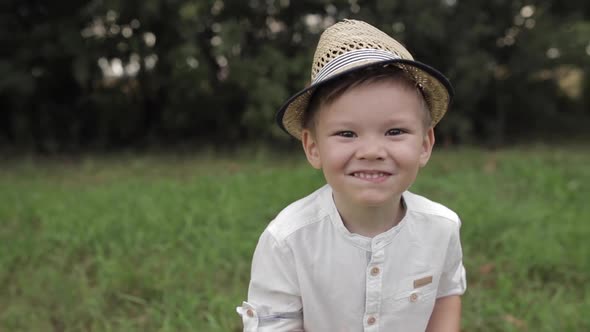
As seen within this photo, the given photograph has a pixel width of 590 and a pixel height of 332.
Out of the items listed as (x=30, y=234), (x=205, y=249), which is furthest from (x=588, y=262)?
(x=30, y=234)

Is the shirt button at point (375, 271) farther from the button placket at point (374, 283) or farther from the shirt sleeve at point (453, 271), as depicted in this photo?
the shirt sleeve at point (453, 271)

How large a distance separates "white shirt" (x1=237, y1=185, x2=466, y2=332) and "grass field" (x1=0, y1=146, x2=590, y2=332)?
0.92m

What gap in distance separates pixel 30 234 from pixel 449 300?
261 cm

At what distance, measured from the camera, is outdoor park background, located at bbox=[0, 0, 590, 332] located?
2857 millimetres

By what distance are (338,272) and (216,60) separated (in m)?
4.90

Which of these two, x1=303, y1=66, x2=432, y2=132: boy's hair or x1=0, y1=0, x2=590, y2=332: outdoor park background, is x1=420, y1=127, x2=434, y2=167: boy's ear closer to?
x1=303, y1=66, x2=432, y2=132: boy's hair

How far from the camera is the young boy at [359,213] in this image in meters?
1.50

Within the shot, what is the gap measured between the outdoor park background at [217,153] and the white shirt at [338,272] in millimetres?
955

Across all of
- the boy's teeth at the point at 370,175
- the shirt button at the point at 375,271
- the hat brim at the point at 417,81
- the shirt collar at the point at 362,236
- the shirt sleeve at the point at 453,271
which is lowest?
the shirt sleeve at the point at 453,271

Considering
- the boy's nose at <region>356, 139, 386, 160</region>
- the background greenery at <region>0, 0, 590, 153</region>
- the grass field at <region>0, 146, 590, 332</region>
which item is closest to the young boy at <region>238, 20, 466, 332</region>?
the boy's nose at <region>356, 139, 386, 160</region>

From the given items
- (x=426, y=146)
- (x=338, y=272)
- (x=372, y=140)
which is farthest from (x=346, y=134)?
(x=338, y=272)

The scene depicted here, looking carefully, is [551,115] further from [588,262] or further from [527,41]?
[588,262]

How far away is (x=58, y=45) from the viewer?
20.1 feet

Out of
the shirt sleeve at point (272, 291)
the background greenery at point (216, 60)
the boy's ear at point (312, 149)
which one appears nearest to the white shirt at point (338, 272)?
the shirt sleeve at point (272, 291)
